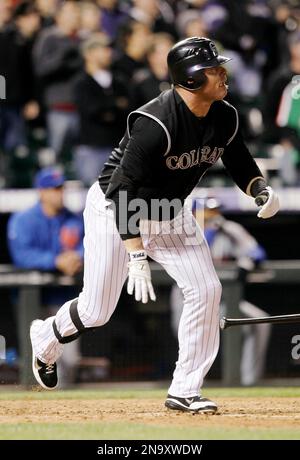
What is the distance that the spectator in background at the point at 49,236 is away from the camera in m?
10.1

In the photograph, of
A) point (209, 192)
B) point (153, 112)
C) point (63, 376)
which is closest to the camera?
point (153, 112)

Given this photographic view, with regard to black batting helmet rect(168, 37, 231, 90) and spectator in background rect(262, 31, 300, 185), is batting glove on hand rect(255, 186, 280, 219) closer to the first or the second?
black batting helmet rect(168, 37, 231, 90)

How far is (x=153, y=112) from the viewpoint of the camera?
643 centimetres

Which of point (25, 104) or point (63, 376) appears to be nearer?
point (63, 376)

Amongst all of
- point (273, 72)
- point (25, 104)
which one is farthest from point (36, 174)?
point (273, 72)

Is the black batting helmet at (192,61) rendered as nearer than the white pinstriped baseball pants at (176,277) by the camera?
Yes

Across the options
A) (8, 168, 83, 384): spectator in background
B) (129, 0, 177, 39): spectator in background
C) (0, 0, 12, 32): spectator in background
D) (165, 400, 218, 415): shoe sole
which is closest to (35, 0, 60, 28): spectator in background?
(0, 0, 12, 32): spectator in background

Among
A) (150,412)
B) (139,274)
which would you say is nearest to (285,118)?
(150,412)

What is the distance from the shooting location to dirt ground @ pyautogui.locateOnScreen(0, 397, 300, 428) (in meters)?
6.41

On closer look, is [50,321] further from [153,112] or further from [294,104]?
[294,104]

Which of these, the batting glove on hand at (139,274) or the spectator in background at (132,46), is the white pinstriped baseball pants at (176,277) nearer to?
the batting glove on hand at (139,274)

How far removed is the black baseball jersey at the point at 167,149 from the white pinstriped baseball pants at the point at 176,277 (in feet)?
0.61

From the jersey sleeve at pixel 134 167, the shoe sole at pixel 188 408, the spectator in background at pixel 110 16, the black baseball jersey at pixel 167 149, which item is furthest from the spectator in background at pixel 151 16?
the shoe sole at pixel 188 408
